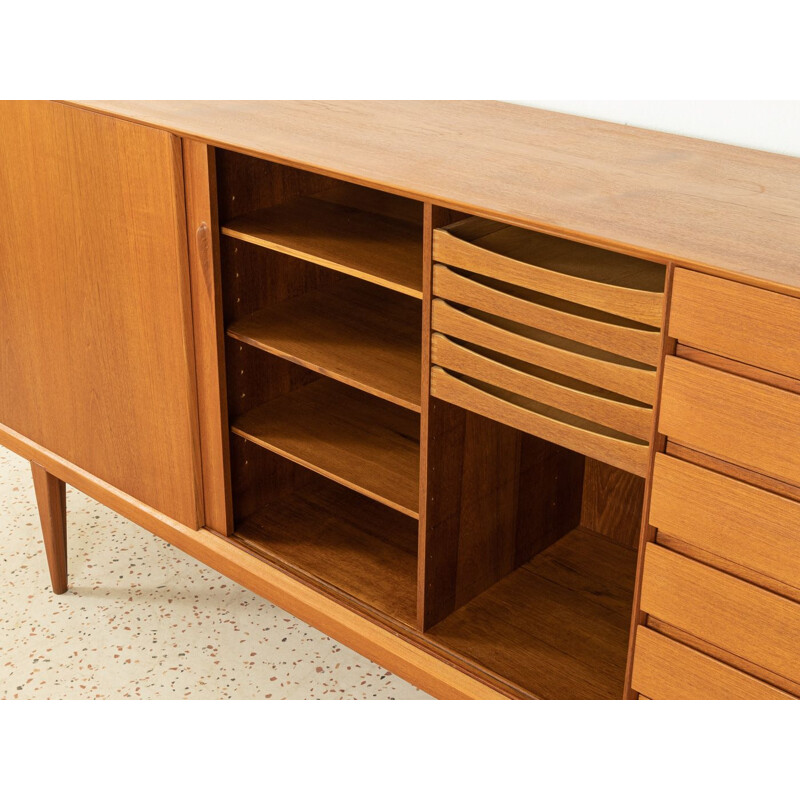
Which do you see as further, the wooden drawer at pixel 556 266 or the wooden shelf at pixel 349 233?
the wooden shelf at pixel 349 233

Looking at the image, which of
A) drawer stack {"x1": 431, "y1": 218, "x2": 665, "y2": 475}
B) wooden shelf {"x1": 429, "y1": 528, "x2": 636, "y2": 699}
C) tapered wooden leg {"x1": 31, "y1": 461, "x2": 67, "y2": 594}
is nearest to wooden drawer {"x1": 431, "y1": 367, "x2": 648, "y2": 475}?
drawer stack {"x1": 431, "y1": 218, "x2": 665, "y2": 475}

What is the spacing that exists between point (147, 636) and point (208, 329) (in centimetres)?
84

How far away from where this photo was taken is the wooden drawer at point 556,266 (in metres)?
1.44

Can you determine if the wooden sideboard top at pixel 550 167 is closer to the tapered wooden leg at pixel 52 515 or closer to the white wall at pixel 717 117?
the white wall at pixel 717 117

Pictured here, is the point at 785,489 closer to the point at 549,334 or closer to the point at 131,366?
the point at 549,334

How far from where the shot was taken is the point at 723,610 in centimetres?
144

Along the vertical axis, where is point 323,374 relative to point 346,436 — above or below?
above

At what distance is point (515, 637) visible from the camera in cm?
195

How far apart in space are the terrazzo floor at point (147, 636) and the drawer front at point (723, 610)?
0.99m

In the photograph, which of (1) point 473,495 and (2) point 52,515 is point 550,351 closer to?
(1) point 473,495

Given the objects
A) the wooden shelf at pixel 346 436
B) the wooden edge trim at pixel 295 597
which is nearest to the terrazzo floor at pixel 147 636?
the wooden edge trim at pixel 295 597

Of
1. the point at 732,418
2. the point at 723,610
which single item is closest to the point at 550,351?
the point at 732,418

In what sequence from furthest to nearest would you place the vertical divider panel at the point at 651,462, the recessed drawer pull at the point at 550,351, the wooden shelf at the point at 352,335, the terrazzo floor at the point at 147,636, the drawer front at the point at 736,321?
1. the terrazzo floor at the point at 147,636
2. the wooden shelf at the point at 352,335
3. the recessed drawer pull at the point at 550,351
4. the vertical divider panel at the point at 651,462
5. the drawer front at the point at 736,321

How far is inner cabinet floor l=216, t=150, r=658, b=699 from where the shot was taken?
1880 millimetres
